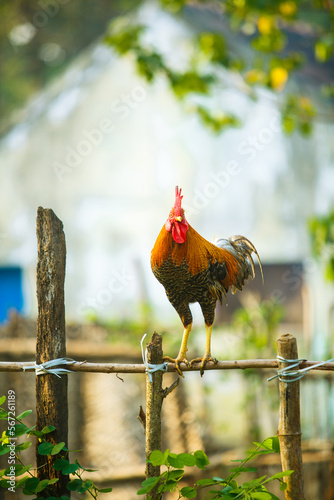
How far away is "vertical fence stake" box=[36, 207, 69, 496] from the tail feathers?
727 millimetres

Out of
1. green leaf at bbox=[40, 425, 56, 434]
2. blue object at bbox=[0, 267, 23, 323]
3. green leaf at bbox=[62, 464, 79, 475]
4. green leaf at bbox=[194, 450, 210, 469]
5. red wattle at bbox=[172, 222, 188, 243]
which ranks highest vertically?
blue object at bbox=[0, 267, 23, 323]

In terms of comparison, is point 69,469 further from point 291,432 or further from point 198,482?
point 291,432

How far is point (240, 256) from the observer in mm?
2395

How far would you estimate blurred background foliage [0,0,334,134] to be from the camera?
194 inches

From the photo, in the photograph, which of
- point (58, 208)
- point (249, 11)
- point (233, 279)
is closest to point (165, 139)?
point (58, 208)

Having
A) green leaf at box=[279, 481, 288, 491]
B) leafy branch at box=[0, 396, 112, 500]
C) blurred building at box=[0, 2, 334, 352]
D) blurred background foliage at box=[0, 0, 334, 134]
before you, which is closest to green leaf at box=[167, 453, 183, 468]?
leafy branch at box=[0, 396, 112, 500]

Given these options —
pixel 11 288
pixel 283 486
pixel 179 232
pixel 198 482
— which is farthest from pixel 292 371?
pixel 11 288

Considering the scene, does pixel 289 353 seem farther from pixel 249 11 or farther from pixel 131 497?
pixel 249 11

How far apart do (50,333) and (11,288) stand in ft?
23.2

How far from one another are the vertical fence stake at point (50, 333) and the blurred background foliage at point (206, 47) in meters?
2.94

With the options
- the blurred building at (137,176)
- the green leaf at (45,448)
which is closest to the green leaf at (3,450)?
the green leaf at (45,448)

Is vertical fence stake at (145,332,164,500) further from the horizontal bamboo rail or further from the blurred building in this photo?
the blurred building

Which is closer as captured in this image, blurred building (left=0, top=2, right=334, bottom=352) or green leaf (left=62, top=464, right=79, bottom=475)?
green leaf (left=62, top=464, right=79, bottom=475)

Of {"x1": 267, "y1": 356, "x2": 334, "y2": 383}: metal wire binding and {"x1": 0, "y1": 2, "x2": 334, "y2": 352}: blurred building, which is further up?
{"x1": 0, "y1": 2, "x2": 334, "y2": 352}: blurred building
